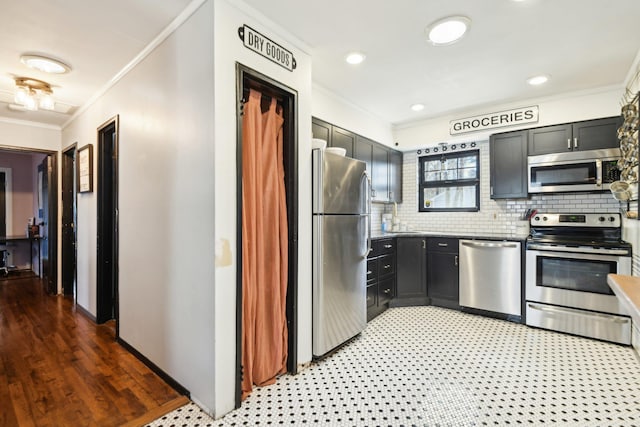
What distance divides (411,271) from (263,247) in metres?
2.56

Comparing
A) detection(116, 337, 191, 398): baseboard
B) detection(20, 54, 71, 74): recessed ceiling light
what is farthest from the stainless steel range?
detection(20, 54, 71, 74): recessed ceiling light

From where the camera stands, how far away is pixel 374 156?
420 cm

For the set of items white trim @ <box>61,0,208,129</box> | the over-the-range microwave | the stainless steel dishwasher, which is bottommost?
the stainless steel dishwasher

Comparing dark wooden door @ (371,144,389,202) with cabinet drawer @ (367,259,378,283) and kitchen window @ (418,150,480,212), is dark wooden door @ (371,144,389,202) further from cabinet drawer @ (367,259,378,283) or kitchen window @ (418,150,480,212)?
cabinet drawer @ (367,259,378,283)

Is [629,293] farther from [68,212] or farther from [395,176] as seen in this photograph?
[68,212]

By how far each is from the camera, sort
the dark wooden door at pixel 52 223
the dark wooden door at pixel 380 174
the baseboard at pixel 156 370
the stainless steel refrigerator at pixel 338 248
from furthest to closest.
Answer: the dark wooden door at pixel 52 223, the dark wooden door at pixel 380 174, the stainless steel refrigerator at pixel 338 248, the baseboard at pixel 156 370

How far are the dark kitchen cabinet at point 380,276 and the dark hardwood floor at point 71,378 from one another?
86.6 inches

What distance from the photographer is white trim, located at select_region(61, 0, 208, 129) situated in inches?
77.3

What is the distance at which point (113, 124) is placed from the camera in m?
3.02

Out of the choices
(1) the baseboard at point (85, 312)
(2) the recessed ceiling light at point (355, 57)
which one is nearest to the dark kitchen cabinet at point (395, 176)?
(2) the recessed ceiling light at point (355, 57)

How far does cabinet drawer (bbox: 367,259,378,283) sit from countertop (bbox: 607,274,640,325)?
7.31ft

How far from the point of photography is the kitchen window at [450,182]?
14.6 feet

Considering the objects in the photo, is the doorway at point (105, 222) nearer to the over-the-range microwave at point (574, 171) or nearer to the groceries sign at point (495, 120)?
the groceries sign at point (495, 120)

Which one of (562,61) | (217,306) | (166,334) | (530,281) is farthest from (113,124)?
(530,281)
